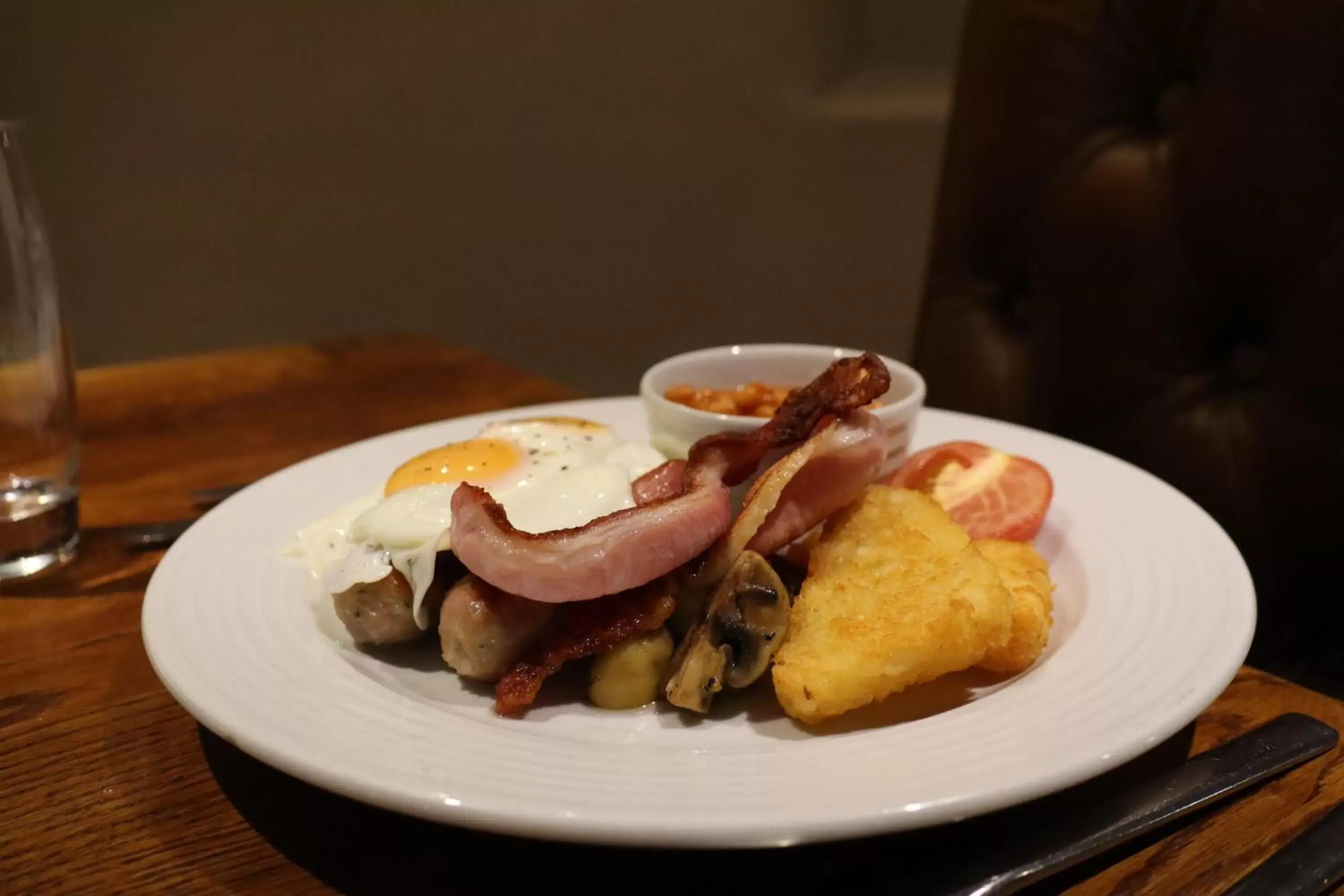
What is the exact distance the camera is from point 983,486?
1417 mm

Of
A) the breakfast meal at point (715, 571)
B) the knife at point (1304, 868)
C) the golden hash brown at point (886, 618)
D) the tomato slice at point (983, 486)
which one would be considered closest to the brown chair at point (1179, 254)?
the tomato slice at point (983, 486)

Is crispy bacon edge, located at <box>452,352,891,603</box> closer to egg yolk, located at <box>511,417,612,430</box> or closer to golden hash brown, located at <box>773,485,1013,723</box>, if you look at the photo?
golden hash brown, located at <box>773,485,1013,723</box>

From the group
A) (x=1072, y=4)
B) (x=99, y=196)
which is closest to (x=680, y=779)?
(x=1072, y=4)

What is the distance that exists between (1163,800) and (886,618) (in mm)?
281

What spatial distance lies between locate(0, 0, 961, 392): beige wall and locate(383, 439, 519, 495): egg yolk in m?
2.71

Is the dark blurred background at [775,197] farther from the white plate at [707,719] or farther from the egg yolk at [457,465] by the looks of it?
the egg yolk at [457,465]

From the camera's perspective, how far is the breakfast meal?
1.00m

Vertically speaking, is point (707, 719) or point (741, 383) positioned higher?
point (741, 383)

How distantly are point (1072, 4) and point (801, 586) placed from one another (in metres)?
1.55

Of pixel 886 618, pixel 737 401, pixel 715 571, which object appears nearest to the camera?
pixel 886 618

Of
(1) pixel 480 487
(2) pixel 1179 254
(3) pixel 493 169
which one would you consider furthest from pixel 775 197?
(1) pixel 480 487

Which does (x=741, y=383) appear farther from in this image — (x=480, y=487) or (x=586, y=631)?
(x=586, y=631)

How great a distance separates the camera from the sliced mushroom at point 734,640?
1006 millimetres

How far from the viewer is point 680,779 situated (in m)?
0.80
